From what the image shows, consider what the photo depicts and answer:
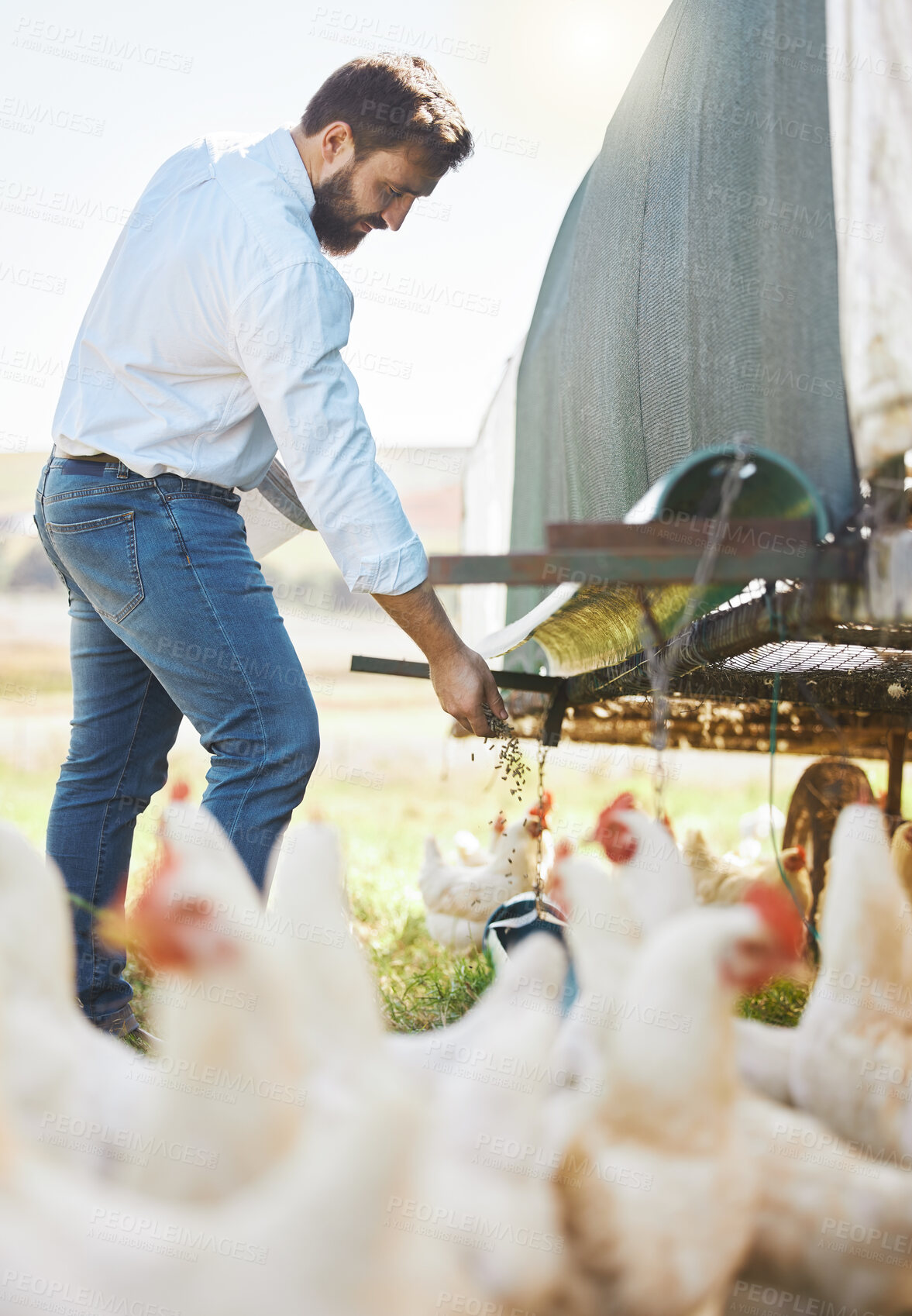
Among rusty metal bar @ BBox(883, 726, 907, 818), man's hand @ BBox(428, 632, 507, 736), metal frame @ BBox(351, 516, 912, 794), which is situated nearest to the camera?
metal frame @ BBox(351, 516, 912, 794)

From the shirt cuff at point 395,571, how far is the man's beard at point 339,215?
588mm

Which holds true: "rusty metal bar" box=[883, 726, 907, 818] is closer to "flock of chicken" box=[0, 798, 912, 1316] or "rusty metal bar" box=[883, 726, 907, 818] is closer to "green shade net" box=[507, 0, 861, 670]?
"green shade net" box=[507, 0, 861, 670]

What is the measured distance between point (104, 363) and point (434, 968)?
1624mm

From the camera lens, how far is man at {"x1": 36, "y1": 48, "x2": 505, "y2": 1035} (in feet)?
4.36

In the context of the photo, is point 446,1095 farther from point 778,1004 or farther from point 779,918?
point 778,1004

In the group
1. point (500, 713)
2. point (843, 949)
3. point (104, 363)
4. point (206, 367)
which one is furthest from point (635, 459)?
point (843, 949)

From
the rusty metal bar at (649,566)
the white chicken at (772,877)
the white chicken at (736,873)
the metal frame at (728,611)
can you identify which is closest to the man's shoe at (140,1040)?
the metal frame at (728,611)

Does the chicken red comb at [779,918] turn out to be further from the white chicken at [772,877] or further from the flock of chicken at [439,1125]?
the white chicken at [772,877]

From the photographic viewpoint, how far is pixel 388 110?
1.48 m

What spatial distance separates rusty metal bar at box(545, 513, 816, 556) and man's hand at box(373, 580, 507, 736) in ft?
1.40

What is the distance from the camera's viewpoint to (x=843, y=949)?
95 centimetres

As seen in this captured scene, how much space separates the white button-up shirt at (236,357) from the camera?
1.32 m

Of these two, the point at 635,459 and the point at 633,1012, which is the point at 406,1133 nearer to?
the point at 633,1012

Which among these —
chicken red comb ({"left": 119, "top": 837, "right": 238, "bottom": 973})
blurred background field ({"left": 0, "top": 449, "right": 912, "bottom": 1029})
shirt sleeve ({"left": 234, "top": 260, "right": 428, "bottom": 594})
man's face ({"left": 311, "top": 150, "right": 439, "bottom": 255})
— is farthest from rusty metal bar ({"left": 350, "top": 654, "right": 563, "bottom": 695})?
blurred background field ({"left": 0, "top": 449, "right": 912, "bottom": 1029})
